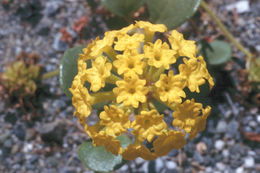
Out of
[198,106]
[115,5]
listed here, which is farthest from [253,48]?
[198,106]

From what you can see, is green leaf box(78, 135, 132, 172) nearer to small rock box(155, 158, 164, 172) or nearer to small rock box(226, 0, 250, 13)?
small rock box(155, 158, 164, 172)

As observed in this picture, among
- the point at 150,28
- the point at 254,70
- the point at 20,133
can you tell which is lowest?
the point at 20,133

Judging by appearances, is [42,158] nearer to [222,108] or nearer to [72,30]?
[72,30]

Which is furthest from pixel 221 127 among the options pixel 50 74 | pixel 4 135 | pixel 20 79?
pixel 4 135

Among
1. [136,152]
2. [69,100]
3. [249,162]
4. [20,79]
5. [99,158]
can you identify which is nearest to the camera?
[136,152]

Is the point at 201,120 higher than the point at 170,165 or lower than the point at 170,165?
higher

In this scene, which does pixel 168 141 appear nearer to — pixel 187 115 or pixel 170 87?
pixel 187 115

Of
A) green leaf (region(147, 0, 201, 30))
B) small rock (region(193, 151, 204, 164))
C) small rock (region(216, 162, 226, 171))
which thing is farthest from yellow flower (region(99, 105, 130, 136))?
small rock (region(216, 162, 226, 171))
